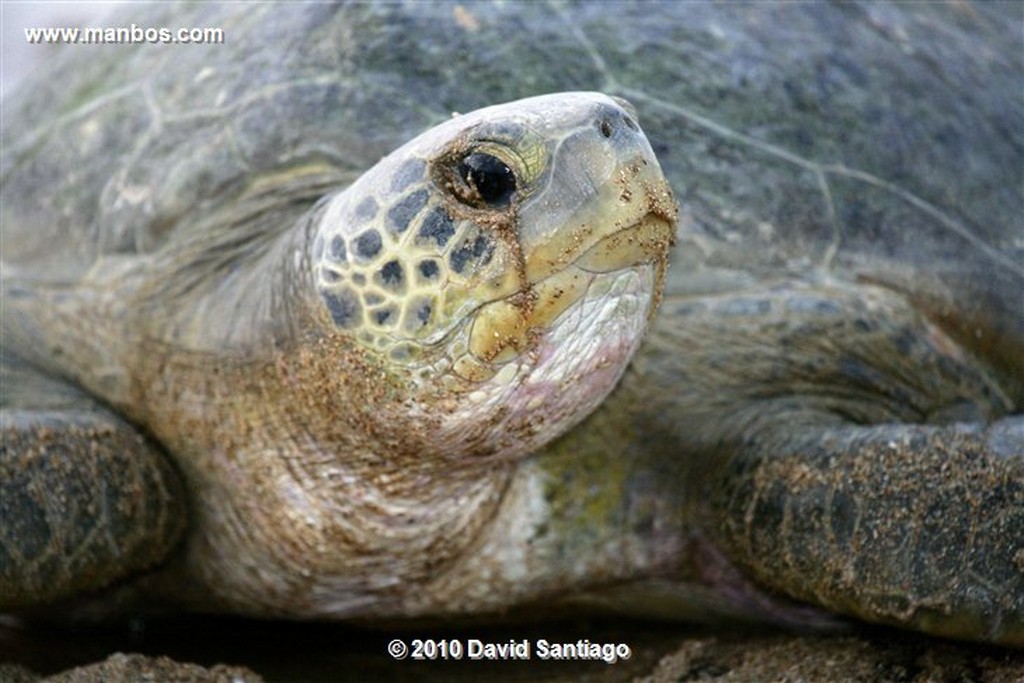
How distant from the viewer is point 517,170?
6.49 feet

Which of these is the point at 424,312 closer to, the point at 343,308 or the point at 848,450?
the point at 343,308

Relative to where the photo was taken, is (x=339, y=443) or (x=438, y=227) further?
(x=339, y=443)

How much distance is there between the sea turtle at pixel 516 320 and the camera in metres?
2.08

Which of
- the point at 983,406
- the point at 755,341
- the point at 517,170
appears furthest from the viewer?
the point at 983,406

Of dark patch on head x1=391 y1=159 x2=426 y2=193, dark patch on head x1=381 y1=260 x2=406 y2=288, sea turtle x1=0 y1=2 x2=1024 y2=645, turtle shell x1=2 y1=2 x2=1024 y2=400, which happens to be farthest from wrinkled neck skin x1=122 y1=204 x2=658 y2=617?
turtle shell x1=2 y1=2 x2=1024 y2=400

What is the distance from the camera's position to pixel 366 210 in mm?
2125

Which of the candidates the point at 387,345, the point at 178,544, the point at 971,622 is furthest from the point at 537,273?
the point at 178,544

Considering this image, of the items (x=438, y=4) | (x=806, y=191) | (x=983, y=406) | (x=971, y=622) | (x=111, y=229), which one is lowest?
(x=983, y=406)

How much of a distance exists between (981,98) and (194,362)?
6.67 feet

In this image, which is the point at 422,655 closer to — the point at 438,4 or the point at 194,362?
the point at 194,362

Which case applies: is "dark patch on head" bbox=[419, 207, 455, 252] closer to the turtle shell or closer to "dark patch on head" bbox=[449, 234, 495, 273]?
Result: "dark patch on head" bbox=[449, 234, 495, 273]

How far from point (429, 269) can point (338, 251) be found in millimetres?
185

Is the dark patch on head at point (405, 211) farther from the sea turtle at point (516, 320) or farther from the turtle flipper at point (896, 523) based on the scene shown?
the turtle flipper at point (896, 523)

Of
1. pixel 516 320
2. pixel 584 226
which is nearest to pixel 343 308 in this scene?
pixel 516 320
